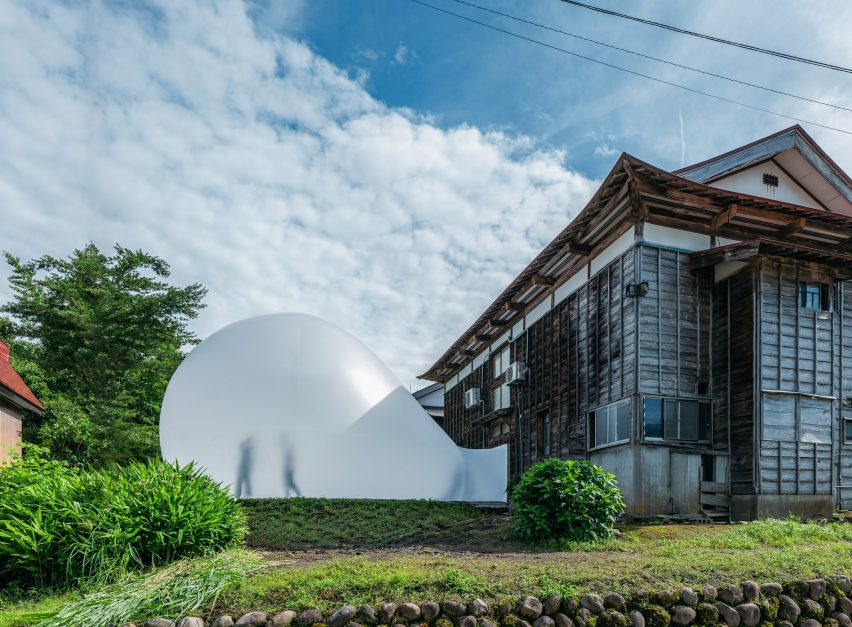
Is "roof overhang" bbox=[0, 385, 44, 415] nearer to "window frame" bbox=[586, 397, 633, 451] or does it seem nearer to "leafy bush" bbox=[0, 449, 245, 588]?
"leafy bush" bbox=[0, 449, 245, 588]

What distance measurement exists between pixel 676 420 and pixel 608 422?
183cm

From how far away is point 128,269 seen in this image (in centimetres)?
3175

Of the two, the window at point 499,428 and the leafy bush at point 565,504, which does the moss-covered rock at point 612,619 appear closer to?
the leafy bush at point 565,504

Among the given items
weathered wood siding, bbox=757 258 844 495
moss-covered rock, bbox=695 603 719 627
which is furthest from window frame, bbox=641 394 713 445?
moss-covered rock, bbox=695 603 719 627

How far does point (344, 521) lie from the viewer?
1441 cm

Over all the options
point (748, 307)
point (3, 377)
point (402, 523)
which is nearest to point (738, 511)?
point (748, 307)

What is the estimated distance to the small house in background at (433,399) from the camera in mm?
39125

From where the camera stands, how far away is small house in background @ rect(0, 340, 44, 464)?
21.0 metres

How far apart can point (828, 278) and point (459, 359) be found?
19.2m

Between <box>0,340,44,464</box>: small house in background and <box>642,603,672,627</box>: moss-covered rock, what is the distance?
65.1ft

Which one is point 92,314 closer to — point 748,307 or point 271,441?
point 271,441

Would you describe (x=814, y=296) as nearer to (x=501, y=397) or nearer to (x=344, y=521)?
(x=344, y=521)

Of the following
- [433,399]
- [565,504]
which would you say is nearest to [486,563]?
[565,504]

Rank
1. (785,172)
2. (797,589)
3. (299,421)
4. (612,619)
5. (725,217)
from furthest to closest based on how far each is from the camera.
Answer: (785,172) < (725,217) < (299,421) < (797,589) < (612,619)
